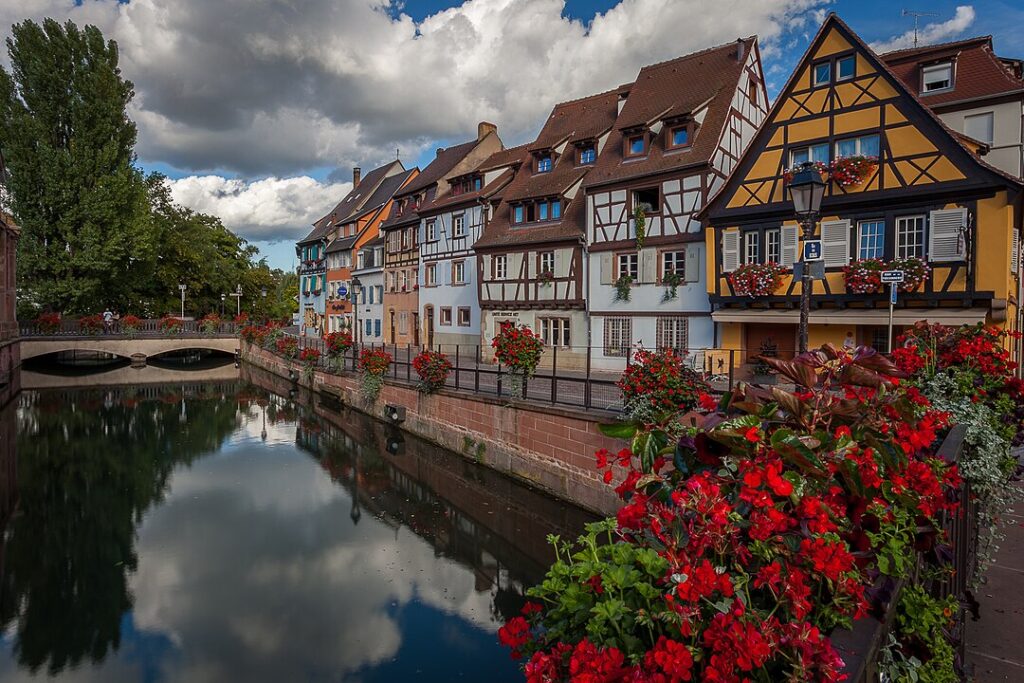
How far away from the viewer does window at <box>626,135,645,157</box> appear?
2186 centimetres

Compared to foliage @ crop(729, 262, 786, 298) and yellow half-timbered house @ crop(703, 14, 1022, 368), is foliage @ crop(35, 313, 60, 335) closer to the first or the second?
yellow half-timbered house @ crop(703, 14, 1022, 368)

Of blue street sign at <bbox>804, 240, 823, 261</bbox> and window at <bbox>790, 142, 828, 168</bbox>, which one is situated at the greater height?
window at <bbox>790, 142, 828, 168</bbox>

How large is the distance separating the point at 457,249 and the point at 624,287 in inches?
464

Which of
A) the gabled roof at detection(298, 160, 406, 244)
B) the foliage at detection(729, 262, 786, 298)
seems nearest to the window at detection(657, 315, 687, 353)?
the foliage at detection(729, 262, 786, 298)

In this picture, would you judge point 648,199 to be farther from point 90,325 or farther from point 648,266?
point 90,325

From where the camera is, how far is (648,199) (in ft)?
70.4

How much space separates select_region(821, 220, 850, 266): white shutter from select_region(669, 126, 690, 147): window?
225 inches

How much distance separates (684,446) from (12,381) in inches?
1537

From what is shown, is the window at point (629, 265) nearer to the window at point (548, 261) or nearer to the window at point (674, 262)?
the window at point (674, 262)

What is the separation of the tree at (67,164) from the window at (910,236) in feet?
127

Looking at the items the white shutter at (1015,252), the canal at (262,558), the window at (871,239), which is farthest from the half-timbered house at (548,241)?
the white shutter at (1015,252)

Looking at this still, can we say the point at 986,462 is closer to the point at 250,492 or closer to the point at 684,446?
the point at 684,446

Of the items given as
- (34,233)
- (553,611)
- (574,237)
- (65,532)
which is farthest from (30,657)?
(34,233)

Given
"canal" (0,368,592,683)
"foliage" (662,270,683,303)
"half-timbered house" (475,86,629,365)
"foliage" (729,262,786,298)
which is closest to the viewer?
"canal" (0,368,592,683)
